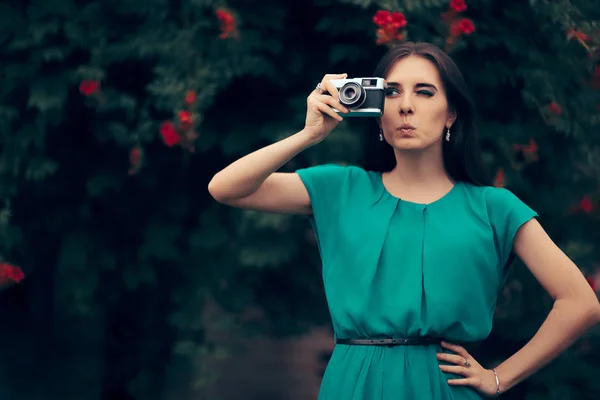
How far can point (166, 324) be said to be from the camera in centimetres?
526

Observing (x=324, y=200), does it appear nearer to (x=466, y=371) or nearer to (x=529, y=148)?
(x=466, y=371)

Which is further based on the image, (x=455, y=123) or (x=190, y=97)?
(x=190, y=97)

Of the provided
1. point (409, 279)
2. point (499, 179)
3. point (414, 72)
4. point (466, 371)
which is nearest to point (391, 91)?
point (414, 72)

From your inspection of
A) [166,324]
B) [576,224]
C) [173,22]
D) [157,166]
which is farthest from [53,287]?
[576,224]

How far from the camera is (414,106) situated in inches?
124

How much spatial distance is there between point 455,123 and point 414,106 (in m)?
0.20

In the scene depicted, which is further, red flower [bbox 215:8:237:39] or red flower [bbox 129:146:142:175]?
red flower [bbox 129:146:142:175]

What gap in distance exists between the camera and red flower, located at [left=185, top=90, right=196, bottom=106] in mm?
4367

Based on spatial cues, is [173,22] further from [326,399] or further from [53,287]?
[326,399]

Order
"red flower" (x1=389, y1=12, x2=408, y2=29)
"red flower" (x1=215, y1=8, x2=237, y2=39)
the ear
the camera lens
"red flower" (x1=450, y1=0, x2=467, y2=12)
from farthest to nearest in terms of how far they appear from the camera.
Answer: "red flower" (x1=215, y1=8, x2=237, y2=39), "red flower" (x1=450, y1=0, x2=467, y2=12), "red flower" (x1=389, y1=12, x2=408, y2=29), the ear, the camera lens

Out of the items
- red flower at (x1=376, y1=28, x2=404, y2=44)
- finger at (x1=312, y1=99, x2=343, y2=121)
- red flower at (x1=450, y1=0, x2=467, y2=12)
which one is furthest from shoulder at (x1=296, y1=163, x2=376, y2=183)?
red flower at (x1=450, y1=0, x2=467, y2=12)

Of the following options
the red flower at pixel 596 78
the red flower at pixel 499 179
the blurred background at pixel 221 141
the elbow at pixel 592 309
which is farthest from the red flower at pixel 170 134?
the elbow at pixel 592 309

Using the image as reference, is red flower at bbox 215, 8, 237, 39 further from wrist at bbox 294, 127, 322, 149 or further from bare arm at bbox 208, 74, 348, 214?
wrist at bbox 294, 127, 322, 149

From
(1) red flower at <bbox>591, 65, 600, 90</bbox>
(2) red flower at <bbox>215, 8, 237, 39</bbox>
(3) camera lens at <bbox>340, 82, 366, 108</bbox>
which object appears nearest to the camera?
(3) camera lens at <bbox>340, 82, 366, 108</bbox>
